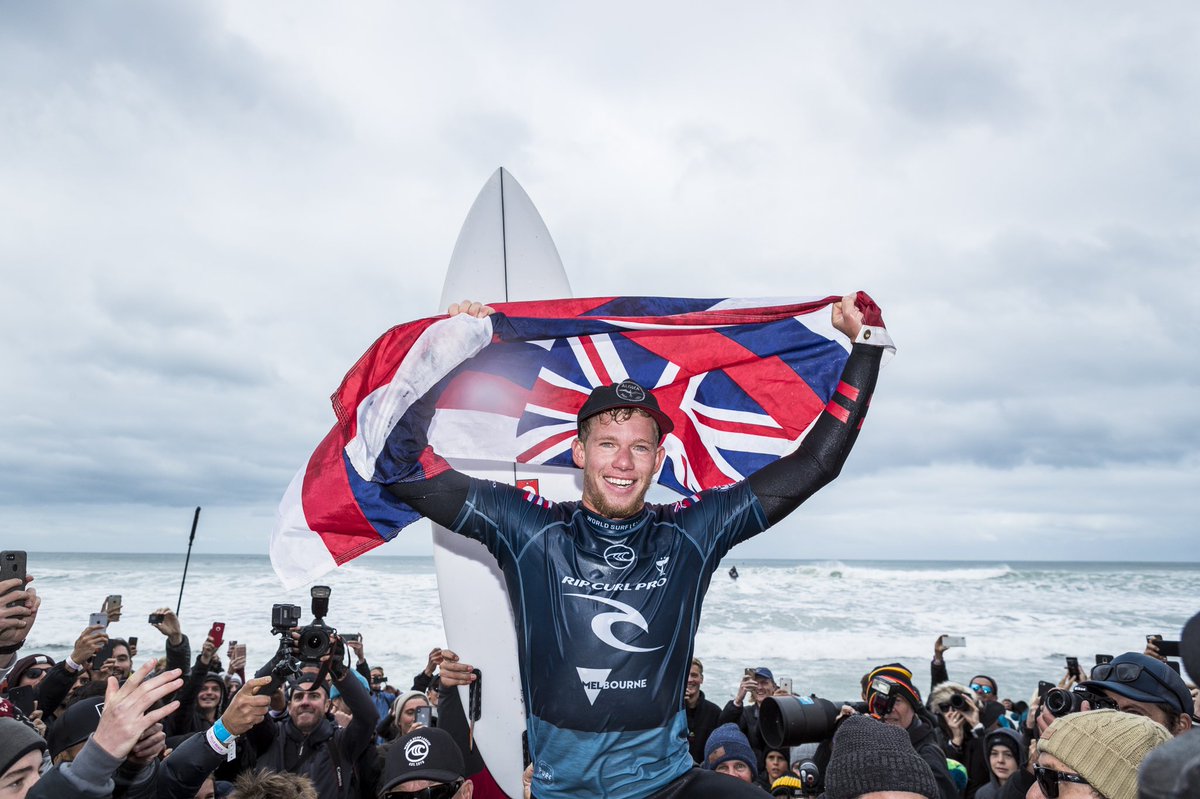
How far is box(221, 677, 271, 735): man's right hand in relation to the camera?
3.58 metres

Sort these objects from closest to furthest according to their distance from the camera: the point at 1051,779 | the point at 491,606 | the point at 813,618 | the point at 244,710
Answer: the point at 1051,779
the point at 244,710
the point at 491,606
the point at 813,618

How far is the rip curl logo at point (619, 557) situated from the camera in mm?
2875

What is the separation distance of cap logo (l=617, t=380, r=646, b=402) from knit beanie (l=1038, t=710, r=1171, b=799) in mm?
1807

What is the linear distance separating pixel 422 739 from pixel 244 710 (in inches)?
32.1

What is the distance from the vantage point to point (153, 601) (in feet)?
131

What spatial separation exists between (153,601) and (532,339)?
42872 millimetres

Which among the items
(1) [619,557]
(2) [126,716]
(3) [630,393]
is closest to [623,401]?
(3) [630,393]

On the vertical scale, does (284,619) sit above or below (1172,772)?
below

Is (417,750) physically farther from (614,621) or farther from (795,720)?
(795,720)

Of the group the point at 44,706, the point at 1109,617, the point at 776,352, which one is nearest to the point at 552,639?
the point at 776,352

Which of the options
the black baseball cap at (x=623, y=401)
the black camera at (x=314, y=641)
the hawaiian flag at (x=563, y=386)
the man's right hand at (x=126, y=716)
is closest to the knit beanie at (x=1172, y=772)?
the black baseball cap at (x=623, y=401)

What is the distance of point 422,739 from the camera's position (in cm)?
390

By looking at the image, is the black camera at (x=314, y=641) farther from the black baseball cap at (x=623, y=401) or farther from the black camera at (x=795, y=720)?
the black camera at (x=795, y=720)

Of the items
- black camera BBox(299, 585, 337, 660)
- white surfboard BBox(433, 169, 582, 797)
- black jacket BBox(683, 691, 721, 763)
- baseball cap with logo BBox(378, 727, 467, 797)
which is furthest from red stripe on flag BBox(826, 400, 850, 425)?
black jacket BBox(683, 691, 721, 763)
